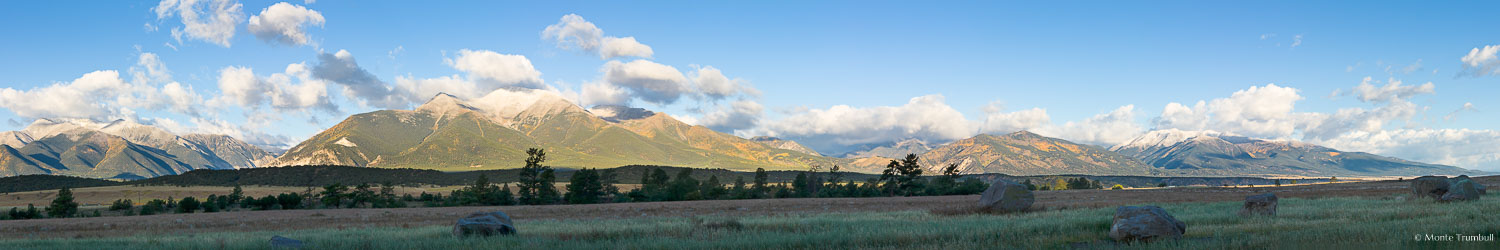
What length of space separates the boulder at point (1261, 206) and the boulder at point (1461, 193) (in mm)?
11486

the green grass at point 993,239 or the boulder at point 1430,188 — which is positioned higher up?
the boulder at point 1430,188

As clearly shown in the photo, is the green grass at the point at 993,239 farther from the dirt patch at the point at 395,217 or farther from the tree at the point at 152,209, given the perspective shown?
the tree at the point at 152,209

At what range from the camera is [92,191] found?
162 metres

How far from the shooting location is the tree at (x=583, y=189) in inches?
3184

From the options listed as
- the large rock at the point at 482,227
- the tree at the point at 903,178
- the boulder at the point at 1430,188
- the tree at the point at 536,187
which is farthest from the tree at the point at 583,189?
the boulder at the point at 1430,188

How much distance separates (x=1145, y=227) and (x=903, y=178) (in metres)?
74.2

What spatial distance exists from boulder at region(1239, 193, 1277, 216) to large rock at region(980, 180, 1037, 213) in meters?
8.94

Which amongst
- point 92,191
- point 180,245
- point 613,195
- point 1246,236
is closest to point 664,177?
point 613,195

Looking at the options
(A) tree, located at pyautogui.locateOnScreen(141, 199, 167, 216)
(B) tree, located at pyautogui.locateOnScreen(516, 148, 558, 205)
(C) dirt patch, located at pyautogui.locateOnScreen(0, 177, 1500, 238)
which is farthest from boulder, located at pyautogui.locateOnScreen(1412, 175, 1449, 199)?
(A) tree, located at pyautogui.locateOnScreen(141, 199, 167, 216)

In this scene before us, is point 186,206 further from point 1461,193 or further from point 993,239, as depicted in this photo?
point 1461,193

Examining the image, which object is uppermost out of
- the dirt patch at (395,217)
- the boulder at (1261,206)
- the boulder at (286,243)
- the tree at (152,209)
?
the boulder at (1261,206)

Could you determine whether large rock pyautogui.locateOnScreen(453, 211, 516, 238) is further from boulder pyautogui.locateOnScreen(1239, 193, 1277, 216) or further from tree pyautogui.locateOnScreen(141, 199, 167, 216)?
tree pyautogui.locateOnScreen(141, 199, 167, 216)

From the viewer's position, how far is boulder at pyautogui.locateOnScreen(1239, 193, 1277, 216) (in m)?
22.5

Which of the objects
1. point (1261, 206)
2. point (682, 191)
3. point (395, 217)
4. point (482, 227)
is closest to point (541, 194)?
point (682, 191)
